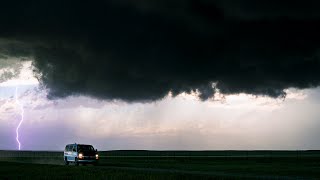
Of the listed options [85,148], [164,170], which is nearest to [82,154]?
[85,148]

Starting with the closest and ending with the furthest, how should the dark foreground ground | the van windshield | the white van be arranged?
the dark foreground ground
the white van
the van windshield

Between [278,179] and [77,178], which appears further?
[77,178]

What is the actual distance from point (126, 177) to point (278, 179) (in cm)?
1057

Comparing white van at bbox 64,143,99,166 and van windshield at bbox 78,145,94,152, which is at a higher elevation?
van windshield at bbox 78,145,94,152

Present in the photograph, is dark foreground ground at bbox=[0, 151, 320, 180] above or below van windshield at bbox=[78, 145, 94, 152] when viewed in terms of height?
below

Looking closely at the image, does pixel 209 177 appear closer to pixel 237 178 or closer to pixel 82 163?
pixel 237 178

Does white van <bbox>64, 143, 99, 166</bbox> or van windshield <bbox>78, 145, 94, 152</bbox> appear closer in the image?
white van <bbox>64, 143, 99, 166</bbox>

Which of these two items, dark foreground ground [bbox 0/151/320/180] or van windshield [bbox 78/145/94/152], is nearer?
dark foreground ground [bbox 0/151/320/180]

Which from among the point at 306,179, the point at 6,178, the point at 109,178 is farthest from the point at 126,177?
Result: the point at 306,179

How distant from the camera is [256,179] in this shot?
3272cm

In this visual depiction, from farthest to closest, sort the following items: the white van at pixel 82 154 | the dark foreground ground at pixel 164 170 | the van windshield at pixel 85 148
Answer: the van windshield at pixel 85 148, the white van at pixel 82 154, the dark foreground ground at pixel 164 170

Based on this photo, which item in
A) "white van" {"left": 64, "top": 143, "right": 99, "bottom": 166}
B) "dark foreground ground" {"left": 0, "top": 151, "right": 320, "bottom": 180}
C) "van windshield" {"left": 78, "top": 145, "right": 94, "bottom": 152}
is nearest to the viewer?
"dark foreground ground" {"left": 0, "top": 151, "right": 320, "bottom": 180}

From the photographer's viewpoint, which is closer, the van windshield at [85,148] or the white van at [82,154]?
the white van at [82,154]

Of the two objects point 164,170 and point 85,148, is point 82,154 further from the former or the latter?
point 164,170
